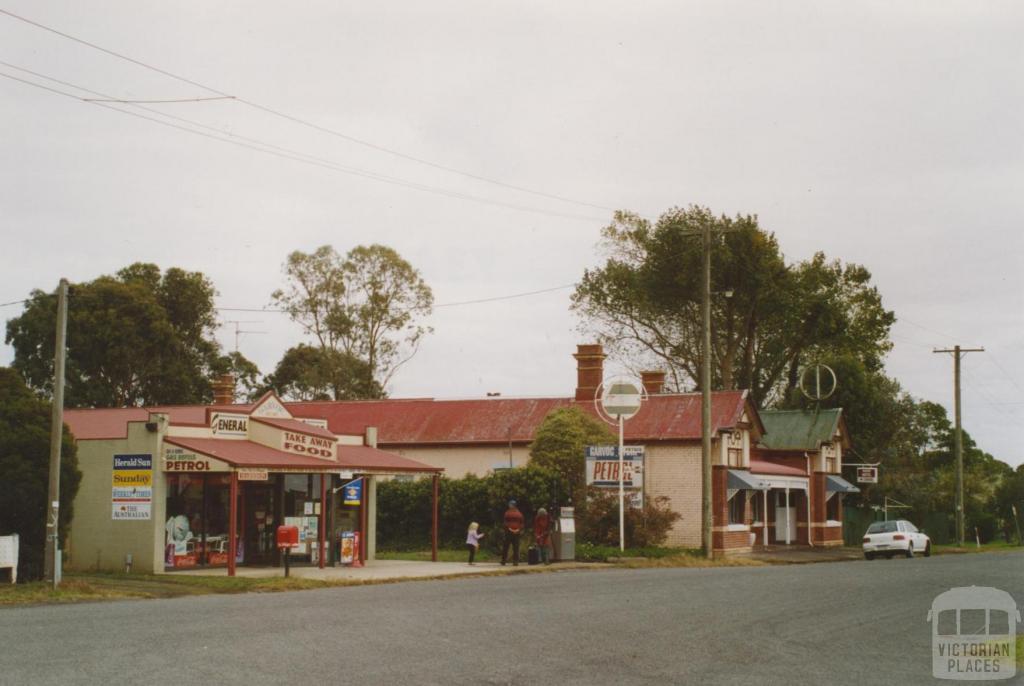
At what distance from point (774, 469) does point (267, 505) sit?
24.3 m

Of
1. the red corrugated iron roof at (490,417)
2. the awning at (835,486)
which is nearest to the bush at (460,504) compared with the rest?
the red corrugated iron roof at (490,417)

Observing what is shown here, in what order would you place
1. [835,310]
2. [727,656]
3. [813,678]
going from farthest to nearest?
[835,310]
[727,656]
[813,678]

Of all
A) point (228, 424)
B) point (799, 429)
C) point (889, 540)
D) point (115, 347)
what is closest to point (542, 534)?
point (228, 424)

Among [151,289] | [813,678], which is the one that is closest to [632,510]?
[813,678]

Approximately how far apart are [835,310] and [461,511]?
1071 inches

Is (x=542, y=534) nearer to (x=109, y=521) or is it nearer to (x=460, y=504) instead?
(x=460, y=504)

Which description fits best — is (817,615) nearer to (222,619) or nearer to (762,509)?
(222,619)

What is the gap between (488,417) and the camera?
1876 inches

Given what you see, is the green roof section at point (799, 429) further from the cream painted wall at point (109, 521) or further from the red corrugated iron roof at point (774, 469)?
the cream painted wall at point (109, 521)

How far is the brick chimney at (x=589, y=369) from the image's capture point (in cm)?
4566

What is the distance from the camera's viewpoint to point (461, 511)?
1592 inches

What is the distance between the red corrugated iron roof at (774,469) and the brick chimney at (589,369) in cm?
694

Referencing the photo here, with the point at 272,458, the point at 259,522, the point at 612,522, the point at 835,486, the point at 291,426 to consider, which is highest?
the point at 291,426

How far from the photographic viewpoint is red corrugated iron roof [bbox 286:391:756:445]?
1710 inches
